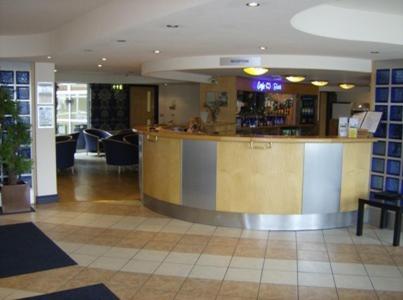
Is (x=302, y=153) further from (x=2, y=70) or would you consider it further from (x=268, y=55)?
(x=2, y=70)

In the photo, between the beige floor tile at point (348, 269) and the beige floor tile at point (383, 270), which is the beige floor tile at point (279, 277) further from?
the beige floor tile at point (383, 270)

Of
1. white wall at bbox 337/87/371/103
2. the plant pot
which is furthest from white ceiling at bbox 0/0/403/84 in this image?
white wall at bbox 337/87/371/103

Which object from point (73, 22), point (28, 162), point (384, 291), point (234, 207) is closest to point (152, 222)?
point (234, 207)

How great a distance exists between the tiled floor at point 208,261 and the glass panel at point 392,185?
73cm

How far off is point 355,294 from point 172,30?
119 inches

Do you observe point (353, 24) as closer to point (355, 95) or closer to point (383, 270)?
point (383, 270)

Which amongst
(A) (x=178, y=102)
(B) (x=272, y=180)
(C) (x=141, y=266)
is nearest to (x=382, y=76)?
(B) (x=272, y=180)

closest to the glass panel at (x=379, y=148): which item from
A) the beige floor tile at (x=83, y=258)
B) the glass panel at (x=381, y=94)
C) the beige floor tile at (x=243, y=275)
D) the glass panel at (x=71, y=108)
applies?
the glass panel at (x=381, y=94)

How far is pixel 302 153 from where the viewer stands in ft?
20.0

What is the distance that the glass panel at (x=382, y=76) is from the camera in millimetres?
6625

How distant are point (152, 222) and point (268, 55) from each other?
2.98 meters

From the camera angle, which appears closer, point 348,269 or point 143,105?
point 348,269

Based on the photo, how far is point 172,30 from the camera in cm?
443

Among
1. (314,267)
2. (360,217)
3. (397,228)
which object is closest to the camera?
(314,267)
